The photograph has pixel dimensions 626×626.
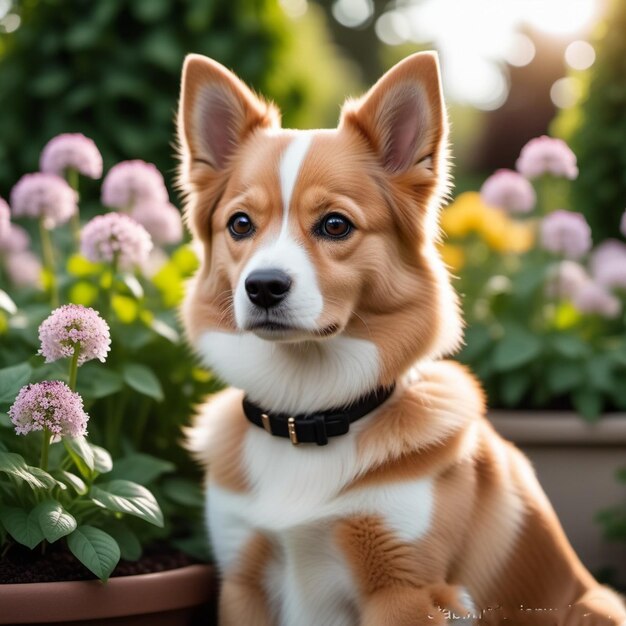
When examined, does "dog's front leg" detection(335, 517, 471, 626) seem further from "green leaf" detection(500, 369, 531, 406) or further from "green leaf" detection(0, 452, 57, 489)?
"green leaf" detection(500, 369, 531, 406)

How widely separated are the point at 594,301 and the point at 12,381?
2.60 metres

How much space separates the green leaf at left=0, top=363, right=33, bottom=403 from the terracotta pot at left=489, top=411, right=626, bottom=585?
2018mm

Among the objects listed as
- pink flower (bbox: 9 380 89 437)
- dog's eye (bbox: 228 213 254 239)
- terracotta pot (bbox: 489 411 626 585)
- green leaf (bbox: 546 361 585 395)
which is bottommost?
terracotta pot (bbox: 489 411 626 585)

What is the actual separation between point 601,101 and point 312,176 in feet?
8.83

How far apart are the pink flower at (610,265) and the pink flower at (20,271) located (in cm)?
248

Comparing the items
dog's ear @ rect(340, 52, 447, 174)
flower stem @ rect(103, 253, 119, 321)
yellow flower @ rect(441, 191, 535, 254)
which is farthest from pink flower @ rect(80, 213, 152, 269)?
yellow flower @ rect(441, 191, 535, 254)

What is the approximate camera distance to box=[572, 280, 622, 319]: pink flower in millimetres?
3963

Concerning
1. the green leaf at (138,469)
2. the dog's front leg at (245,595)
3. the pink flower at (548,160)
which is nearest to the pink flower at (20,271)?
the green leaf at (138,469)

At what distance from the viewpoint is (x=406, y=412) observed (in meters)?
2.48

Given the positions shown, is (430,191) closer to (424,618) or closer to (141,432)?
(424,618)

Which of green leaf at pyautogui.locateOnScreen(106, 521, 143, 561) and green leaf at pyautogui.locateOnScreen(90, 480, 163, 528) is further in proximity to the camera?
green leaf at pyautogui.locateOnScreen(106, 521, 143, 561)

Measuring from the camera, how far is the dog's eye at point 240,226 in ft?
8.10

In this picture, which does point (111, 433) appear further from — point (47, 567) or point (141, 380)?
point (47, 567)

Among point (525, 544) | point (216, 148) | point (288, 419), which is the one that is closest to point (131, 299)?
point (216, 148)
